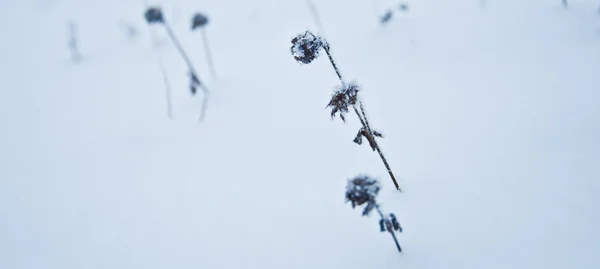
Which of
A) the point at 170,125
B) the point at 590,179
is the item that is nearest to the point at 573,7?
the point at 590,179

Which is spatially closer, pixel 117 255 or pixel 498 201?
pixel 498 201

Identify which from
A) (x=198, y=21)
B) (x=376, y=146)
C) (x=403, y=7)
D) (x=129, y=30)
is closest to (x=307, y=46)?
(x=376, y=146)

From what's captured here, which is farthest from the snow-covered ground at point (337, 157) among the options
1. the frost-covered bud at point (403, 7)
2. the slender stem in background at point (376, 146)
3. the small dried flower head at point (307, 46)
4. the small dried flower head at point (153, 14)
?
the small dried flower head at point (153, 14)

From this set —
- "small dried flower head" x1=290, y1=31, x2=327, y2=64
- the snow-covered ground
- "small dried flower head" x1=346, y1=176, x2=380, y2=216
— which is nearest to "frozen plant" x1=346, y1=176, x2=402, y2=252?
"small dried flower head" x1=346, y1=176, x2=380, y2=216

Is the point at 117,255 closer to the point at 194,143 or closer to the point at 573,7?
the point at 194,143

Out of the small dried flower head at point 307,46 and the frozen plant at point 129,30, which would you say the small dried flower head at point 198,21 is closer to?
the small dried flower head at point 307,46

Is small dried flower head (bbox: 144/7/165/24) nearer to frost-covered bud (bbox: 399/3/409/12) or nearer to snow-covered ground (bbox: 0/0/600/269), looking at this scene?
snow-covered ground (bbox: 0/0/600/269)
